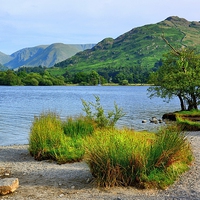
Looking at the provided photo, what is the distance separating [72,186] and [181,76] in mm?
24867

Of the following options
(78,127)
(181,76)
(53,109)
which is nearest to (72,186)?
(78,127)

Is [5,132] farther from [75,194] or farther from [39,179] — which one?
[75,194]

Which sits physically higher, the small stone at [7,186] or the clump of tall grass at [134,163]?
the clump of tall grass at [134,163]

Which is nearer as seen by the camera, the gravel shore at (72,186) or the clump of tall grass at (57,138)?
the gravel shore at (72,186)

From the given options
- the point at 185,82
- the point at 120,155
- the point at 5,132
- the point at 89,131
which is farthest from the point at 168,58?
the point at 120,155

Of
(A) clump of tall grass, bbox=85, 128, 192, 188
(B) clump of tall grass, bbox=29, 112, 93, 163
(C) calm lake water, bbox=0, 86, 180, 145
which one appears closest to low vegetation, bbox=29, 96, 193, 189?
(A) clump of tall grass, bbox=85, 128, 192, 188

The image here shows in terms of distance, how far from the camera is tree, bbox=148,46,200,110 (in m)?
32.2

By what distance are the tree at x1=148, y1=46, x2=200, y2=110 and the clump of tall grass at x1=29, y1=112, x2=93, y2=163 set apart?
1835 centimetres

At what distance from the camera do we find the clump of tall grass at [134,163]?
943 cm

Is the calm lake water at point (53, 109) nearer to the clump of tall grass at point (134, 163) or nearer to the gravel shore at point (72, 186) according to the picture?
the gravel shore at point (72, 186)

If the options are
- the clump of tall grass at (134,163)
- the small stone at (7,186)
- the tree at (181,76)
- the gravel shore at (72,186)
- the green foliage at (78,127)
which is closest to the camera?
the gravel shore at (72,186)

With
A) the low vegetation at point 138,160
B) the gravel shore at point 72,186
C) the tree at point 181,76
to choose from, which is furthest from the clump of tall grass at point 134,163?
the tree at point 181,76

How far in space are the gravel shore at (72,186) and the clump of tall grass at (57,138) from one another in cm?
63

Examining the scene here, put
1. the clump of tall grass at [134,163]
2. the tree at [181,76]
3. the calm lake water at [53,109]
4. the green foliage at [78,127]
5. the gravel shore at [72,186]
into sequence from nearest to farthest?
1. the gravel shore at [72,186]
2. the clump of tall grass at [134,163]
3. the green foliage at [78,127]
4. the calm lake water at [53,109]
5. the tree at [181,76]
